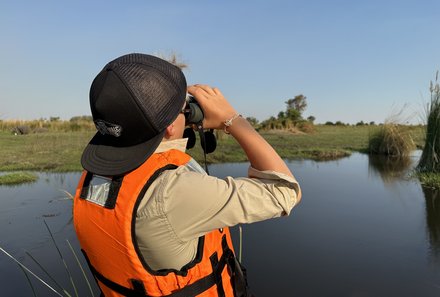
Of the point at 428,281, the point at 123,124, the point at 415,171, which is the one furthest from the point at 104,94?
the point at 415,171

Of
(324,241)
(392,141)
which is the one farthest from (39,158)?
(392,141)

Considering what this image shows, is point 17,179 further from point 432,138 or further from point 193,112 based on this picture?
point 432,138

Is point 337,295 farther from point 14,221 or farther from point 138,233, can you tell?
point 14,221

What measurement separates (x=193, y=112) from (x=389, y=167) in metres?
8.50

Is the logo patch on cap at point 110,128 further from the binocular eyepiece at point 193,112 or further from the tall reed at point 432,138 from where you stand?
the tall reed at point 432,138

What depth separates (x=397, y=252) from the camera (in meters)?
3.61

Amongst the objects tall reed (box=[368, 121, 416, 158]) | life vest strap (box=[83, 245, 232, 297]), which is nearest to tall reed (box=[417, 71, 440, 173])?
tall reed (box=[368, 121, 416, 158])

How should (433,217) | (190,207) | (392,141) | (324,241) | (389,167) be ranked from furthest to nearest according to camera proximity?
(392,141)
(389,167)
(433,217)
(324,241)
(190,207)

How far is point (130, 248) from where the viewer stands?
1095 millimetres

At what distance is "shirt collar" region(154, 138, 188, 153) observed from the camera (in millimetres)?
1181

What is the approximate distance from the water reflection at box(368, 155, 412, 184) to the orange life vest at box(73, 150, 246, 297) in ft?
20.7

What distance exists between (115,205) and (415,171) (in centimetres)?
780

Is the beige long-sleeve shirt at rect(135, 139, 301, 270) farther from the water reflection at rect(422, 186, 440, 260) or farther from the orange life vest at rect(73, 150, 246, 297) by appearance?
the water reflection at rect(422, 186, 440, 260)

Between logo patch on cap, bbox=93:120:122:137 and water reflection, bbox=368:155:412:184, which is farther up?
logo patch on cap, bbox=93:120:122:137
